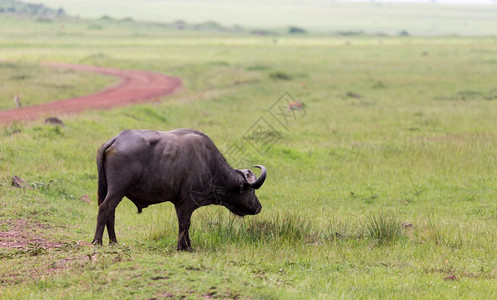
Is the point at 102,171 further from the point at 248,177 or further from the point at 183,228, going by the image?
the point at 248,177

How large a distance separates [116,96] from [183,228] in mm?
20943

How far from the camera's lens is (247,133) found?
20062 millimetres

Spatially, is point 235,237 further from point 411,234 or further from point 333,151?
point 333,151

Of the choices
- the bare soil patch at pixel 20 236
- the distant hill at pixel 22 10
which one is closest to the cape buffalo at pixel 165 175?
the bare soil patch at pixel 20 236

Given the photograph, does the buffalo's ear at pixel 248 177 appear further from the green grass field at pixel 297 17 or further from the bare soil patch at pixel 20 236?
the green grass field at pixel 297 17

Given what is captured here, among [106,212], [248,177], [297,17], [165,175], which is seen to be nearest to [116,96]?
[248,177]

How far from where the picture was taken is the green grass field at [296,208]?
21.9ft

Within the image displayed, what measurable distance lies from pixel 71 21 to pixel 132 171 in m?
98.1

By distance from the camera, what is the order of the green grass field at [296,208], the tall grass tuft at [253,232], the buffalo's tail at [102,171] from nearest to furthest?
the green grass field at [296,208] → the buffalo's tail at [102,171] → the tall grass tuft at [253,232]

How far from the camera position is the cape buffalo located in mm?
7750

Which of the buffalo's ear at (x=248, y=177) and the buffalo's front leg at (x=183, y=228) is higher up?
the buffalo's ear at (x=248, y=177)

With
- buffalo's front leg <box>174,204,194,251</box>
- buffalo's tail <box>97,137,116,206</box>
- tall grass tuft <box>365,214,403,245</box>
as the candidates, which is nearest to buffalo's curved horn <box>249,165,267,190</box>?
buffalo's front leg <box>174,204,194,251</box>

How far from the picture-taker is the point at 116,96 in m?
28.4

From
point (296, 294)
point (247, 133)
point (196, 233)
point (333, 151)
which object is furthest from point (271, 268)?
point (247, 133)
